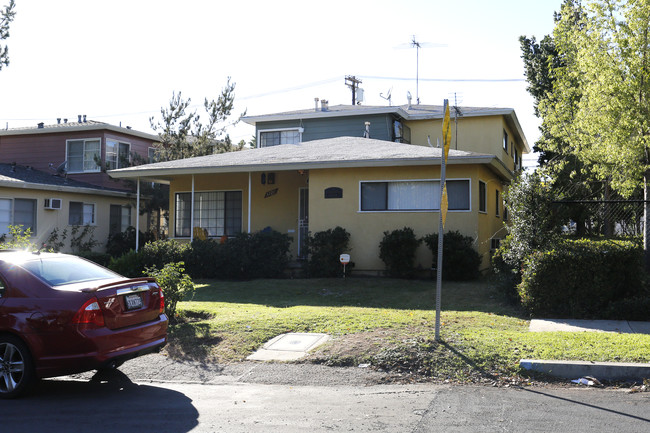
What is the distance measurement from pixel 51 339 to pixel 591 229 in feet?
80.3

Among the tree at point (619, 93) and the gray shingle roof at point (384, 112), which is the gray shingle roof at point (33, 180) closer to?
the gray shingle roof at point (384, 112)

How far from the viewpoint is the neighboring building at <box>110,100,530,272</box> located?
15227mm

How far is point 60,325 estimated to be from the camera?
5945mm

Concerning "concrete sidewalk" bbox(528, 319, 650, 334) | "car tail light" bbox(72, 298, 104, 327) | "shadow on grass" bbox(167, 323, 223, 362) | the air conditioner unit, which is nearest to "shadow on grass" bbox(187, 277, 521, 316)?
"concrete sidewalk" bbox(528, 319, 650, 334)

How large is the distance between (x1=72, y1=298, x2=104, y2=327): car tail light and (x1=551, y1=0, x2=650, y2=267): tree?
9.82 meters

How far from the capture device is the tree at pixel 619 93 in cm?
1107

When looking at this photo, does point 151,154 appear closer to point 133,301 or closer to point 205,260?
point 205,260

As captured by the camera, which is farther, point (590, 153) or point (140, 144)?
point (140, 144)

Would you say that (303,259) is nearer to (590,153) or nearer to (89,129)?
(590,153)

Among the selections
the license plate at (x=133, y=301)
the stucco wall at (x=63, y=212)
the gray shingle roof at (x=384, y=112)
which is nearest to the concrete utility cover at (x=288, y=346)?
the license plate at (x=133, y=301)

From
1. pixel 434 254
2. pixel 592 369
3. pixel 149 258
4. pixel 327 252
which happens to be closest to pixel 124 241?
pixel 149 258

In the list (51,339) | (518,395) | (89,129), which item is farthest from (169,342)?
(89,129)

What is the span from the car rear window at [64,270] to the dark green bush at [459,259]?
8.96m

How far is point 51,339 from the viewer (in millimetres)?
5969
